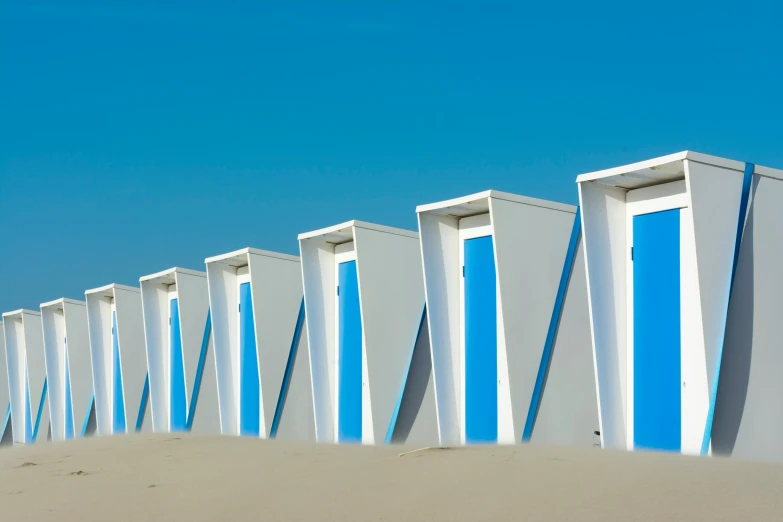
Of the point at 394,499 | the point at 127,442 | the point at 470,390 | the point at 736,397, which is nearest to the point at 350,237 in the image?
the point at 470,390

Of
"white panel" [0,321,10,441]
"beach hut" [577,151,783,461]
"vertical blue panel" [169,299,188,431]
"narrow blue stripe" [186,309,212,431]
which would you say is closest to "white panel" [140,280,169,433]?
"vertical blue panel" [169,299,188,431]

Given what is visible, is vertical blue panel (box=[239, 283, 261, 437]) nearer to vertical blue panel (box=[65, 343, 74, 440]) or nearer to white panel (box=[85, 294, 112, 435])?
white panel (box=[85, 294, 112, 435])

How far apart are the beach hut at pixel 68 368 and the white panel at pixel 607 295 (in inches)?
604

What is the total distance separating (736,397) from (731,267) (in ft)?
4.32

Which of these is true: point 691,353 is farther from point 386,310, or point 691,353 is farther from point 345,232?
point 345,232

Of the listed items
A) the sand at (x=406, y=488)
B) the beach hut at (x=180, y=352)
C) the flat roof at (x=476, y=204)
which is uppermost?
the flat roof at (x=476, y=204)

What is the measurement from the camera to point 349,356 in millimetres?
14414

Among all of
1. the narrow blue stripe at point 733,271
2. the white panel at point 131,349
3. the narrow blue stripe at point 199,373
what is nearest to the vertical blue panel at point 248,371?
the narrow blue stripe at point 199,373

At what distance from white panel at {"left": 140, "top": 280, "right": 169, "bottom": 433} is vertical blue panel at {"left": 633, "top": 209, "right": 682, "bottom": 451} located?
11249mm

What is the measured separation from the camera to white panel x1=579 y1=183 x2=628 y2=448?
34.3ft

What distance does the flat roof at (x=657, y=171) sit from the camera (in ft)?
31.0

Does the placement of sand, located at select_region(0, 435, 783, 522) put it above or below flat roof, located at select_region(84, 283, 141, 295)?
below

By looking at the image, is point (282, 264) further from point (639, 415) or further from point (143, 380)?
point (639, 415)

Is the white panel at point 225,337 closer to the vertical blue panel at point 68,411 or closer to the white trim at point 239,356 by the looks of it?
the white trim at point 239,356
